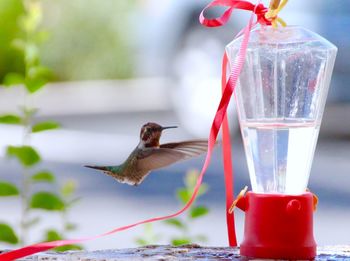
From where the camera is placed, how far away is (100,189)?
18.3ft

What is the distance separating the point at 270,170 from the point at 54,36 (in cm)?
736

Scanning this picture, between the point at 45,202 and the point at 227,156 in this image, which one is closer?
the point at 227,156

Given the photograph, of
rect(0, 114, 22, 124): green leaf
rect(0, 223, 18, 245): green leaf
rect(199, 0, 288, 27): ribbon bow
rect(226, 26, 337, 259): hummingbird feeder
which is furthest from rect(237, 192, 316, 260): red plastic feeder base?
rect(0, 223, 18, 245): green leaf

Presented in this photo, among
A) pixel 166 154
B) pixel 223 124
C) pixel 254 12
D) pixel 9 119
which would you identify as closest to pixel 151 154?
pixel 166 154

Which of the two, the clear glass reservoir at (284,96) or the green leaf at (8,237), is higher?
the clear glass reservoir at (284,96)

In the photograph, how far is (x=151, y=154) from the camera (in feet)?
4.73

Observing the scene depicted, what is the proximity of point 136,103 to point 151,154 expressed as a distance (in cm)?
658

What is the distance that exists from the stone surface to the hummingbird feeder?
50 mm

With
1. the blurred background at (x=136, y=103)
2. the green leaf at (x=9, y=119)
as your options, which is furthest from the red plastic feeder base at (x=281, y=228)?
the blurred background at (x=136, y=103)

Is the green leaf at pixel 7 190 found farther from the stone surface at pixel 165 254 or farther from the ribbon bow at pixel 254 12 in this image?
the ribbon bow at pixel 254 12

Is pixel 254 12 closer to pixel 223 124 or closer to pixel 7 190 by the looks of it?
pixel 223 124

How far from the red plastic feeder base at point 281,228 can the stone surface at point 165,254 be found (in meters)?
0.03

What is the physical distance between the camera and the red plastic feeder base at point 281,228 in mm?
1552

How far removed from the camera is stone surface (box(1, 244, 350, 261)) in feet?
5.11
